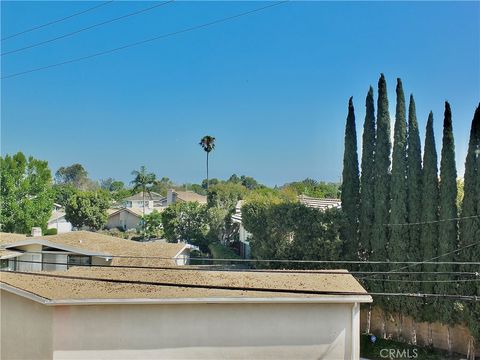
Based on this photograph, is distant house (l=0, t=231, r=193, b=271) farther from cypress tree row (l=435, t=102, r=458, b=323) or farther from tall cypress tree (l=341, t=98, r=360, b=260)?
cypress tree row (l=435, t=102, r=458, b=323)

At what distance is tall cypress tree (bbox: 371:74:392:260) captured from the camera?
18422 mm

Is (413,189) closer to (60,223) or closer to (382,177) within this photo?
(382,177)

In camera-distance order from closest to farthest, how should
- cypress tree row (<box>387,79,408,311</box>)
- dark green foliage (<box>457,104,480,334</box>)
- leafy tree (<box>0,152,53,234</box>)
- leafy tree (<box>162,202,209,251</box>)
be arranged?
dark green foliage (<box>457,104,480,334</box>)
cypress tree row (<box>387,79,408,311</box>)
leafy tree (<box>0,152,53,234</box>)
leafy tree (<box>162,202,209,251</box>)

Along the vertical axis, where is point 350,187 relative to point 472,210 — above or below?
above

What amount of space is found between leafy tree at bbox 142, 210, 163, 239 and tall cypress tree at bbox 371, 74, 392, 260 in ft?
109

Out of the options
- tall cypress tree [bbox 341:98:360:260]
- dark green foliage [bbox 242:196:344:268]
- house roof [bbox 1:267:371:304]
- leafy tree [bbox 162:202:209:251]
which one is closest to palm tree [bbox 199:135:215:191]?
leafy tree [bbox 162:202:209:251]

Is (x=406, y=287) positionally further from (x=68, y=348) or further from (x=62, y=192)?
(x=62, y=192)

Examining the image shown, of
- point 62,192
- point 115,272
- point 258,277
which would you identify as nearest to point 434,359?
point 258,277

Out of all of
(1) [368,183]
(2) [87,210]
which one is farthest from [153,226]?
(1) [368,183]

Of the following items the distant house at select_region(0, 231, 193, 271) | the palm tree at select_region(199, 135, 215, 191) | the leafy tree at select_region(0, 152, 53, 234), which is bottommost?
the distant house at select_region(0, 231, 193, 271)

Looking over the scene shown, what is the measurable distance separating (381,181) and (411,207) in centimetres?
190

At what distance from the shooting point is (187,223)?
1526 inches

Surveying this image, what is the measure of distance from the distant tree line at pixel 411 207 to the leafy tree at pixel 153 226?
105 ft

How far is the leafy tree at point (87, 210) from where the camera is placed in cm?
4809
